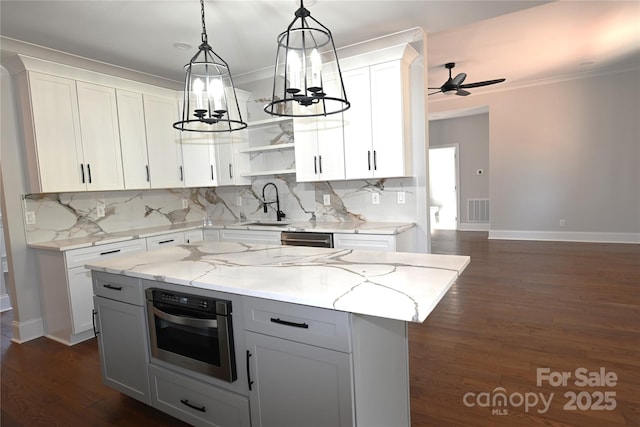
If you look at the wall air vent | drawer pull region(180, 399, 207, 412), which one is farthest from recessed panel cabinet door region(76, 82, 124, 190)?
the wall air vent

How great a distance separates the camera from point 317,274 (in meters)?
1.73

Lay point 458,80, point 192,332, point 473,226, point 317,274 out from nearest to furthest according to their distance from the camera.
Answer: point 317,274 → point 192,332 → point 458,80 → point 473,226

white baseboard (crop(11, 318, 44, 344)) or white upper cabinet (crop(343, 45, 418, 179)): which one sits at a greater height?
white upper cabinet (crop(343, 45, 418, 179))

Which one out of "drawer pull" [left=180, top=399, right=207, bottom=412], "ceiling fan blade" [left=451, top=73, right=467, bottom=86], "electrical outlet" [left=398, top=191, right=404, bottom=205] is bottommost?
"drawer pull" [left=180, top=399, right=207, bottom=412]

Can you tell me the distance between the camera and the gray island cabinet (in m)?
1.37

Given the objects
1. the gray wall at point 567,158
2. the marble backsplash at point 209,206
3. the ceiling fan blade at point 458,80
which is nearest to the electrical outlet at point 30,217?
the marble backsplash at point 209,206

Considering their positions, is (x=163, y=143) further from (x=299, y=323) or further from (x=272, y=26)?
(x=299, y=323)

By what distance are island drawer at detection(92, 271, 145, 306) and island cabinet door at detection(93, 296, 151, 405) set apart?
0.11 feet

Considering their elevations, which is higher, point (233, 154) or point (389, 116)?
point (389, 116)

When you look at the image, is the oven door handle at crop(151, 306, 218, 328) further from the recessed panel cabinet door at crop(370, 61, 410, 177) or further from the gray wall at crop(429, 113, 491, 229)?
the gray wall at crop(429, 113, 491, 229)

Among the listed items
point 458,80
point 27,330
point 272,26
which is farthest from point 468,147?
point 27,330

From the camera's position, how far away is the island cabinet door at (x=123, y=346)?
2047 millimetres

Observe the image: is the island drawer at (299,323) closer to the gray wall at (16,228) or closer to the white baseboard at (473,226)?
the gray wall at (16,228)

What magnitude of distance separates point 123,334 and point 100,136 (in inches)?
89.1
